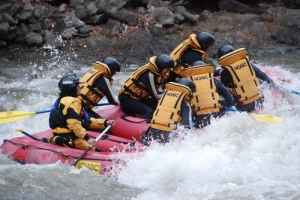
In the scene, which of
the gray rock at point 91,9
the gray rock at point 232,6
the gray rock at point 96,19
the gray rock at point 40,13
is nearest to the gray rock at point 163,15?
the gray rock at point 96,19

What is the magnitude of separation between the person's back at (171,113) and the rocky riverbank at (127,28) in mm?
7245

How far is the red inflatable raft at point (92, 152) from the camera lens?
696cm

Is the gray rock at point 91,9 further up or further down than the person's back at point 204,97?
further down

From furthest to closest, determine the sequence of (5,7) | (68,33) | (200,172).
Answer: (68,33) < (5,7) < (200,172)

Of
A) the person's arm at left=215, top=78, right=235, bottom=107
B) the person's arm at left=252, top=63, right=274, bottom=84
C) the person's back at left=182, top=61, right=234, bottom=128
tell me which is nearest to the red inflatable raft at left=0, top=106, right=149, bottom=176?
the person's back at left=182, top=61, right=234, bottom=128

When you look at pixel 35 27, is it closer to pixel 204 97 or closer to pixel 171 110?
pixel 204 97

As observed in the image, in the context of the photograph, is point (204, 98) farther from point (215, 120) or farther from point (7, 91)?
point (7, 91)

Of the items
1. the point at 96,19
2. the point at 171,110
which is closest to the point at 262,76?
the point at 171,110

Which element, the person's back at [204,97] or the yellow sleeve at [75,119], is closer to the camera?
the yellow sleeve at [75,119]

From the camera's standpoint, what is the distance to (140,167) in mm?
6805

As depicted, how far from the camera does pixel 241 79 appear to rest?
838 centimetres

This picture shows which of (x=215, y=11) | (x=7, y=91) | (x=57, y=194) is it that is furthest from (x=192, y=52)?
(x=215, y=11)

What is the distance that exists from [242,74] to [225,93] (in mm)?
498

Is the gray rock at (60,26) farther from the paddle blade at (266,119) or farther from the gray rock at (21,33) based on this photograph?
the paddle blade at (266,119)
